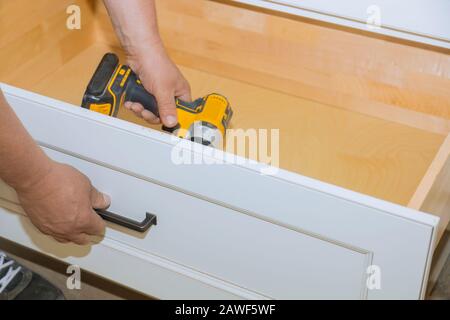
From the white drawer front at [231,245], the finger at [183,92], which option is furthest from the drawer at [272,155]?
the finger at [183,92]

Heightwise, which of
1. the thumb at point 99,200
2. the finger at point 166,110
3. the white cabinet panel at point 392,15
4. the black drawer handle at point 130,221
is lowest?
the black drawer handle at point 130,221

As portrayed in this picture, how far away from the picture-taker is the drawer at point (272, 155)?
0.71 m

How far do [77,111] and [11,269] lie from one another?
433 mm

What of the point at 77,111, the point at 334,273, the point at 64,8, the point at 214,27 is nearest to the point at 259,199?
the point at 334,273

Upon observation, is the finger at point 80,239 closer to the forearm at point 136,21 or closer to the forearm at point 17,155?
the forearm at point 17,155

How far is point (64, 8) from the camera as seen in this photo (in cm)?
118

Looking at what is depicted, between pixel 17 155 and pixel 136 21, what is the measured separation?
0.30 metres

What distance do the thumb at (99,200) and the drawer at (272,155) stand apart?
14 millimetres

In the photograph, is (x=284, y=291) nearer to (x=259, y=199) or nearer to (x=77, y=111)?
(x=259, y=199)

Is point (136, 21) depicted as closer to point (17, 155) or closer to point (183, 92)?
point (183, 92)

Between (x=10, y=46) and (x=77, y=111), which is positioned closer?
(x=77, y=111)

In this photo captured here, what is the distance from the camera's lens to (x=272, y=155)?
1029mm

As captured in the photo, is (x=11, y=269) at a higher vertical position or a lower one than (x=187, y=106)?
lower
